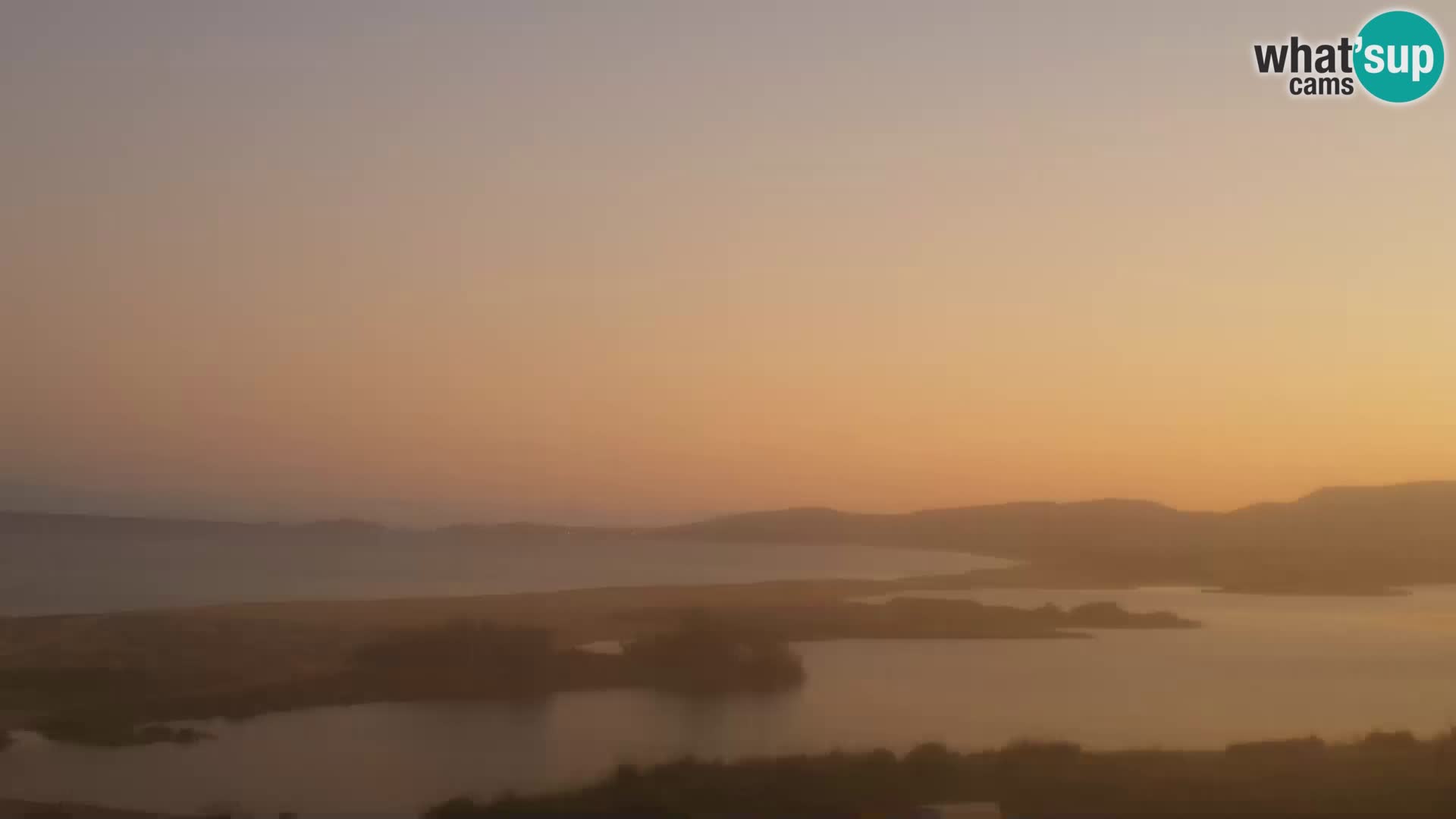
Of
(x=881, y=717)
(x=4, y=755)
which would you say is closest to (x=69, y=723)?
(x=4, y=755)

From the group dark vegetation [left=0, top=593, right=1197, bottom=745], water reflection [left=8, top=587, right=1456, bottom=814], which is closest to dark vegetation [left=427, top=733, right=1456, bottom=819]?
water reflection [left=8, top=587, right=1456, bottom=814]

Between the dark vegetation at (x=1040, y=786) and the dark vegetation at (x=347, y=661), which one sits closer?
the dark vegetation at (x=1040, y=786)

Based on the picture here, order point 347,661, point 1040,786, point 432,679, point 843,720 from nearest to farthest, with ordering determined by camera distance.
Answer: point 1040,786
point 843,720
point 432,679
point 347,661

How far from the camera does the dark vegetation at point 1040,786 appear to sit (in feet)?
29.1

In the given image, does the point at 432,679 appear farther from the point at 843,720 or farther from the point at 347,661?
the point at 843,720

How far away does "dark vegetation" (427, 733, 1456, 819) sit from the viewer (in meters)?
8.87

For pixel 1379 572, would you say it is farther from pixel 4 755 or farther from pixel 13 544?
pixel 13 544

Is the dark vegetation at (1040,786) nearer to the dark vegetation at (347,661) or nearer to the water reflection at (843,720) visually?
the water reflection at (843,720)

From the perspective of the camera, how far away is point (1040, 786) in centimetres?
970

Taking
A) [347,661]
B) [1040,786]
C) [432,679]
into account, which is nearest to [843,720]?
[1040,786]

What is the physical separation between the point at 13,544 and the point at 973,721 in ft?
205

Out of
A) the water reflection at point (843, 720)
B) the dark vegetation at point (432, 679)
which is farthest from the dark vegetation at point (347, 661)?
the water reflection at point (843, 720)

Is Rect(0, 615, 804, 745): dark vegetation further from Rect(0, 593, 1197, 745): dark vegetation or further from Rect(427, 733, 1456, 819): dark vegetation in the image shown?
Rect(427, 733, 1456, 819): dark vegetation

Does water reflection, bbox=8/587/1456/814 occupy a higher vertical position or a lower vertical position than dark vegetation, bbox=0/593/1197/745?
lower
